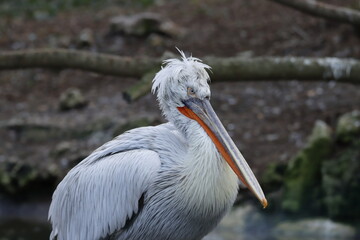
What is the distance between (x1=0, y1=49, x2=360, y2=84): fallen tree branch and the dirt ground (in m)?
1.94

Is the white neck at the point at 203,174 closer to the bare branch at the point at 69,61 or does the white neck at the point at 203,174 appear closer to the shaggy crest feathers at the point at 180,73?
the shaggy crest feathers at the point at 180,73

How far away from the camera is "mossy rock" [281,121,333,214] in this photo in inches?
339

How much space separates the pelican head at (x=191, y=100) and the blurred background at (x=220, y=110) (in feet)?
8.00

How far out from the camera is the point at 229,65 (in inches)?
281

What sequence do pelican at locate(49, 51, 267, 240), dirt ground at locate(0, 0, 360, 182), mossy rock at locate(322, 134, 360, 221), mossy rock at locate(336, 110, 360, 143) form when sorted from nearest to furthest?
pelican at locate(49, 51, 267, 240), mossy rock at locate(322, 134, 360, 221), mossy rock at locate(336, 110, 360, 143), dirt ground at locate(0, 0, 360, 182)

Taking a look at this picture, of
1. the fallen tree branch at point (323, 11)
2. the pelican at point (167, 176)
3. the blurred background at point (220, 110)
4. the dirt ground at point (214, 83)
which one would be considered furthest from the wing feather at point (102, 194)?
the dirt ground at point (214, 83)

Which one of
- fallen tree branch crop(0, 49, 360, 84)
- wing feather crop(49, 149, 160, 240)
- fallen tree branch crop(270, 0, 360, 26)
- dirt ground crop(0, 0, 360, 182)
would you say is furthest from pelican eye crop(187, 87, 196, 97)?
dirt ground crop(0, 0, 360, 182)

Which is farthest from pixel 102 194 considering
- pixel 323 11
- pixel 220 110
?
pixel 220 110

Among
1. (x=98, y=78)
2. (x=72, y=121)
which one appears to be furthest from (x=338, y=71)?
(x=98, y=78)

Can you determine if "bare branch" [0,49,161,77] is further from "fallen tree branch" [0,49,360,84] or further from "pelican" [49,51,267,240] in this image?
"pelican" [49,51,267,240]

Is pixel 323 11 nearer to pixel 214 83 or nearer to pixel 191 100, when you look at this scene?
pixel 214 83

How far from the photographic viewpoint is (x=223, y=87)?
1132 centimetres

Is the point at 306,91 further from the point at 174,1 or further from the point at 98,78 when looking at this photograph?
the point at 174,1

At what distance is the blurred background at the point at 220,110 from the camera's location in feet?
28.3
